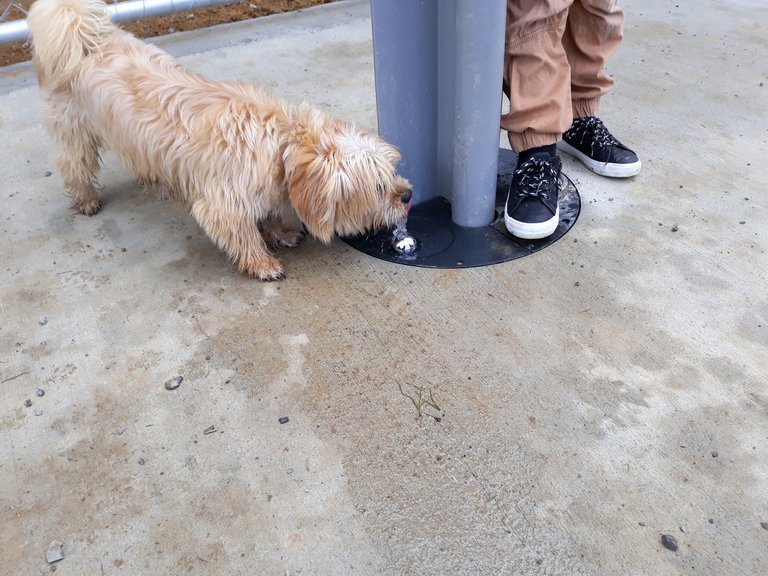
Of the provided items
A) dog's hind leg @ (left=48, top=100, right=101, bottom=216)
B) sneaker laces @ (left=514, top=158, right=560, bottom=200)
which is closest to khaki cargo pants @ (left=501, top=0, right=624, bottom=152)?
sneaker laces @ (left=514, top=158, right=560, bottom=200)

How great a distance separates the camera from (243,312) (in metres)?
2.58

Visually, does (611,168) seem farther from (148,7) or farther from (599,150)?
(148,7)

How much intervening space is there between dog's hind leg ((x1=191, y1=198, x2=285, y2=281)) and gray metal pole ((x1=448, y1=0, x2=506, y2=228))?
0.90 meters

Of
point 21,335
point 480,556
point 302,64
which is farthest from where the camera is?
point 302,64

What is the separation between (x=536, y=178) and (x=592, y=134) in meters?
0.62

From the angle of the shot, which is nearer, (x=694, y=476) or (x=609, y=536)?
(x=609, y=536)

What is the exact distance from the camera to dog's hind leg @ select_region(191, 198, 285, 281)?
2.63 metres

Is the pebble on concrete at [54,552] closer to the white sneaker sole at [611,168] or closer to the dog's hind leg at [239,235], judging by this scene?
the dog's hind leg at [239,235]

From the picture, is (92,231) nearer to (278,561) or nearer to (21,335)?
(21,335)

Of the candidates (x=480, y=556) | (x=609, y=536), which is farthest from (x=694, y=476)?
(x=480, y=556)

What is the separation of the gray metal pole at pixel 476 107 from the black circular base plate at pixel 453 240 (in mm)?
77

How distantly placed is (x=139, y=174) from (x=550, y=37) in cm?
190

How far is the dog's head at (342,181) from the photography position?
2.47 meters

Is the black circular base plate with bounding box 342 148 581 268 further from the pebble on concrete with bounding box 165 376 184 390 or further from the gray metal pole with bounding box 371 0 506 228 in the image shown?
the pebble on concrete with bounding box 165 376 184 390
